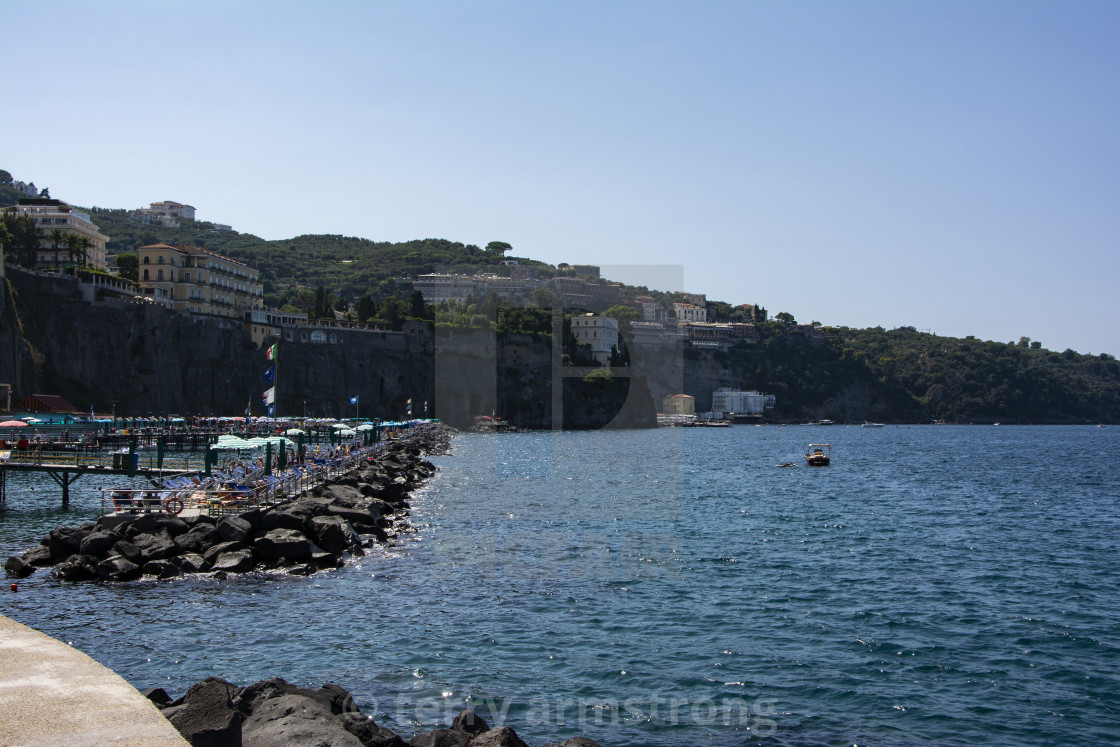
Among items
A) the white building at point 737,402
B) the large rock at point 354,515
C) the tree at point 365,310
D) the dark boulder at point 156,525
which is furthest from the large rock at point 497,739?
the white building at point 737,402

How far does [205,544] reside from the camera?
21.4 metres

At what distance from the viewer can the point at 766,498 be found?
40.9 metres

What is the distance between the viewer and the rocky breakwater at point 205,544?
1959cm

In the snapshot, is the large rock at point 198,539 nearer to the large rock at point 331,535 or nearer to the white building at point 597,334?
the large rock at point 331,535

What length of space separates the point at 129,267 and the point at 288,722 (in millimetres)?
103139

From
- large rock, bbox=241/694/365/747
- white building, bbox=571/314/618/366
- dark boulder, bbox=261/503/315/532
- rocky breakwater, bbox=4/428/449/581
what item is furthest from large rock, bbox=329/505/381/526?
white building, bbox=571/314/618/366

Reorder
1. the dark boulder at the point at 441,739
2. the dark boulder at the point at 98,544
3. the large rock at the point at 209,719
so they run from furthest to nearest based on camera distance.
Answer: the dark boulder at the point at 98,544 → the dark boulder at the point at 441,739 → the large rock at the point at 209,719

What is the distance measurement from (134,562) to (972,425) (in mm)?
195031

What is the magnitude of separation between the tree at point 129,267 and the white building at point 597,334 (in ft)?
193

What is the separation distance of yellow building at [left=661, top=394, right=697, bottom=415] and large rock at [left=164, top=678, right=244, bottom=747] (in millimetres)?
157372

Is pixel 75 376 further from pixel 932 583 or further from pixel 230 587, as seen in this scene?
pixel 932 583

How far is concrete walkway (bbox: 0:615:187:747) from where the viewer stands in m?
6.56

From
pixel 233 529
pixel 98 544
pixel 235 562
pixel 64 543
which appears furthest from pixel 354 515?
pixel 64 543

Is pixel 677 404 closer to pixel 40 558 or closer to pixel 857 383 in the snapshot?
pixel 857 383
